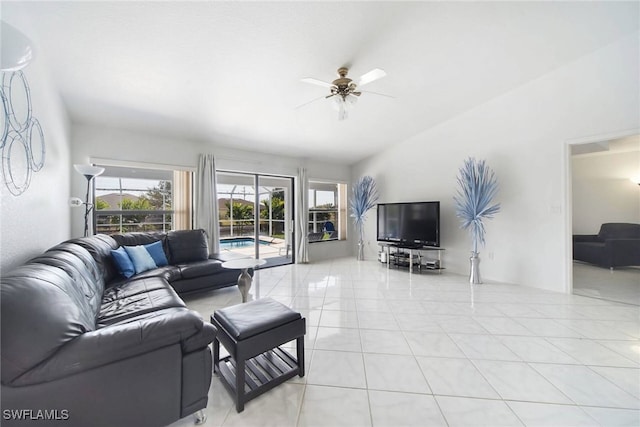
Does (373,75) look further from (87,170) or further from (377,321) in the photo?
(87,170)

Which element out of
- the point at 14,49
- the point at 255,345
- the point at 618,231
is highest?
the point at 14,49

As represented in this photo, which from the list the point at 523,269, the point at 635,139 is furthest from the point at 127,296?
the point at 635,139

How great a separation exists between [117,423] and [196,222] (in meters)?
3.64

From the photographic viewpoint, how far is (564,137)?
366cm

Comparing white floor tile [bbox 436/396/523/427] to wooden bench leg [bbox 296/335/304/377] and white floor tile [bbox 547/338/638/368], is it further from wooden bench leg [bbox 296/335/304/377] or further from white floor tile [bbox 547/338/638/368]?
white floor tile [bbox 547/338/638/368]

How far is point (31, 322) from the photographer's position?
1103mm

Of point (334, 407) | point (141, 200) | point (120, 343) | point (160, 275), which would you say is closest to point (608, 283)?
point (334, 407)

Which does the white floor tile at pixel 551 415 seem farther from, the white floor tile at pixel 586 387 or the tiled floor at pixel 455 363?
the white floor tile at pixel 586 387

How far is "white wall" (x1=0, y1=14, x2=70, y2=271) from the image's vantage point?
175cm

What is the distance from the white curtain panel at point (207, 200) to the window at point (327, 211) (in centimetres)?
243

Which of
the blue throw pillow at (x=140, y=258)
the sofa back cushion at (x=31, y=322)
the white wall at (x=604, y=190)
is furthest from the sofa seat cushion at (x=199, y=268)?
the white wall at (x=604, y=190)

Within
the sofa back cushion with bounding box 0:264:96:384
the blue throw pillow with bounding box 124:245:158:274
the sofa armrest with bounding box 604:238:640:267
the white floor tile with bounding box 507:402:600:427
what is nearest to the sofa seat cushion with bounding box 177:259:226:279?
the blue throw pillow with bounding box 124:245:158:274

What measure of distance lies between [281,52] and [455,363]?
11.1ft

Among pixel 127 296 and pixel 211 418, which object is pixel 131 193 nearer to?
pixel 127 296
